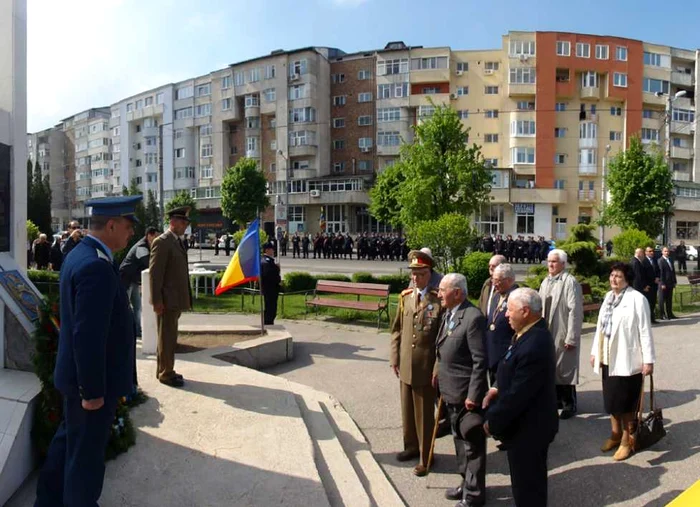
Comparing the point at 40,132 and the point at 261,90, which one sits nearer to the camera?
the point at 261,90

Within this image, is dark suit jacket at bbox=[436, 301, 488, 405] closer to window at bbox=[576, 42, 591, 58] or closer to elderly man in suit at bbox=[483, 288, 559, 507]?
elderly man in suit at bbox=[483, 288, 559, 507]

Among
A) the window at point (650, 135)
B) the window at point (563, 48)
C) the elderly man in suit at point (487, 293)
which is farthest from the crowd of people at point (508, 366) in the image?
the window at point (650, 135)

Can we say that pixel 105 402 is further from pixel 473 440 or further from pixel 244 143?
pixel 244 143

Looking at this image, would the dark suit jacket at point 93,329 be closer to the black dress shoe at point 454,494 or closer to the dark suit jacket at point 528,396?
the dark suit jacket at point 528,396

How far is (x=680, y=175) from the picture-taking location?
58.1 metres

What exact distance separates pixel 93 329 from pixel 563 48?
5810 cm

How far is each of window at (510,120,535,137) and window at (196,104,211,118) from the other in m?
36.8

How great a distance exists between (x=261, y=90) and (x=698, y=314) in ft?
182

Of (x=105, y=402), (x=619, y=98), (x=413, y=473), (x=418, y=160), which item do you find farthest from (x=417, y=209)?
(x=619, y=98)

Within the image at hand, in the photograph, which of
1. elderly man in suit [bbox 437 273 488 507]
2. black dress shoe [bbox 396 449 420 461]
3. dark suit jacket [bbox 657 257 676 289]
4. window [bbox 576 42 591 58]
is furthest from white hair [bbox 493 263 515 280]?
window [bbox 576 42 591 58]

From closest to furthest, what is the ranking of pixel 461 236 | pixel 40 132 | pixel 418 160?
pixel 461 236, pixel 418 160, pixel 40 132

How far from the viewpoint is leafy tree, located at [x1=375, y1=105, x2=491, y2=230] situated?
29.0m

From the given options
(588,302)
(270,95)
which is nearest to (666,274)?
(588,302)

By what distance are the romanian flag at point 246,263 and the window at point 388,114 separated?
50681 millimetres
